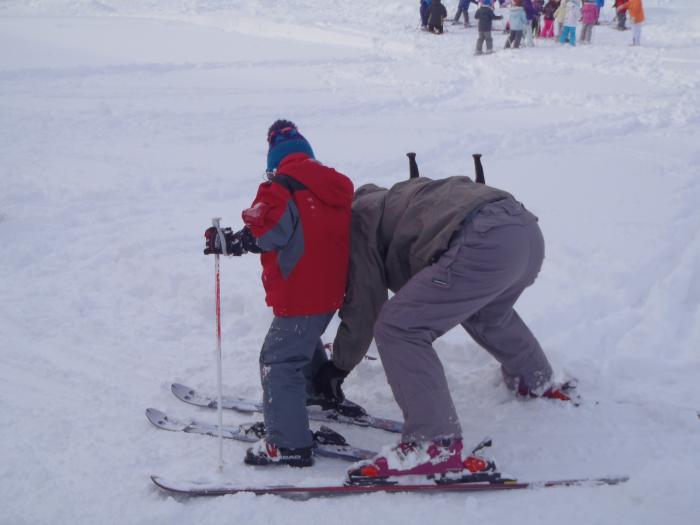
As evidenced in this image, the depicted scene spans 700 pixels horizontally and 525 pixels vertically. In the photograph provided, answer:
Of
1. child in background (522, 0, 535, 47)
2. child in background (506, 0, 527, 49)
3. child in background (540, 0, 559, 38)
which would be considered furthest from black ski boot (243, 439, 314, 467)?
child in background (540, 0, 559, 38)

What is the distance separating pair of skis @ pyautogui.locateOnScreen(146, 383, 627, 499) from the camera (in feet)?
9.59

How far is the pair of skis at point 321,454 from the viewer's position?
2922 mm

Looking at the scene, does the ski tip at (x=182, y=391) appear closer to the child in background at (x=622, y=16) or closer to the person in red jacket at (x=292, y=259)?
the person in red jacket at (x=292, y=259)

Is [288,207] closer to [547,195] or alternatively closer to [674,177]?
[547,195]

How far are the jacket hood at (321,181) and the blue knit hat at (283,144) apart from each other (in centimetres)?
12

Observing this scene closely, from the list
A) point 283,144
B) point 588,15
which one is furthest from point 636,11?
point 283,144

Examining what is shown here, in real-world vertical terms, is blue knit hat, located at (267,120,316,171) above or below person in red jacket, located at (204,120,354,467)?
above

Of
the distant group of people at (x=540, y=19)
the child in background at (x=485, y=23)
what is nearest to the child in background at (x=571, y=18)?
the distant group of people at (x=540, y=19)

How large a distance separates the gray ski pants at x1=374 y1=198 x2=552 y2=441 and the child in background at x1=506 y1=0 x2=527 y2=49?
15490 millimetres

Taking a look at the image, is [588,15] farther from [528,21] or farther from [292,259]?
[292,259]

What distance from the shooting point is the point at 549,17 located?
19578 millimetres

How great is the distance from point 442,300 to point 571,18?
17301 mm

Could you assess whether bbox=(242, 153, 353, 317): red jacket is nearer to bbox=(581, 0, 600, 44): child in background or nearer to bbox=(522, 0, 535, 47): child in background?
bbox=(522, 0, 535, 47): child in background

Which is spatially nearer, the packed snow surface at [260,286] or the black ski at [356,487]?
the black ski at [356,487]
